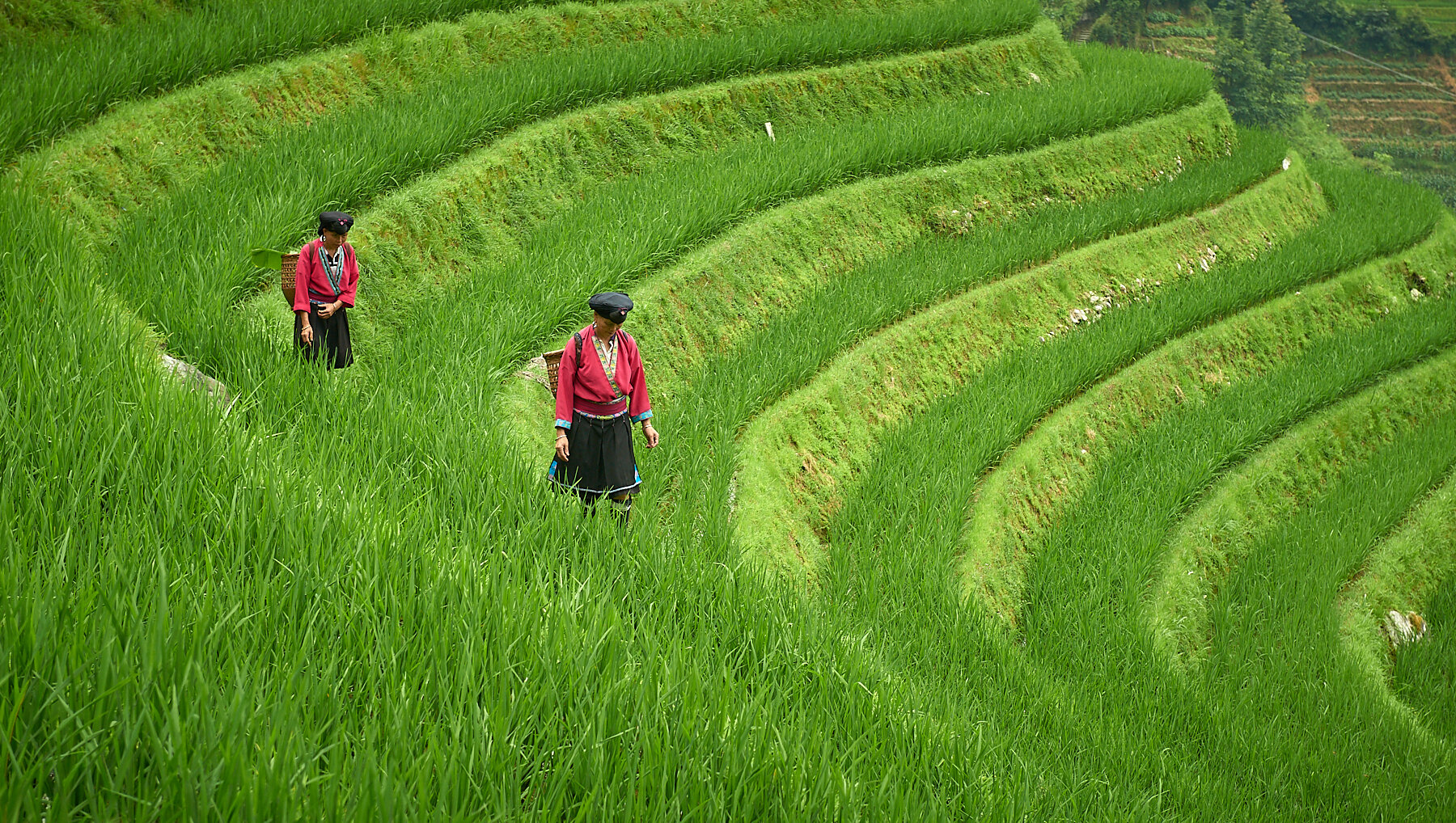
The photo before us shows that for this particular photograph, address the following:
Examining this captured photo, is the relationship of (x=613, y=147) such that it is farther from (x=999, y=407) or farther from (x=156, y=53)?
(x=999, y=407)

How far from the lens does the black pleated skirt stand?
16.0 feet

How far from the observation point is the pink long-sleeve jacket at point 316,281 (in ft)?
15.9

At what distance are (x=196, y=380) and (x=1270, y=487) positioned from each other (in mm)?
9229

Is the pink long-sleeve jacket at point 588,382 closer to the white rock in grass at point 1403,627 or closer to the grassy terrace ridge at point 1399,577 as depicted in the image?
the grassy terrace ridge at point 1399,577

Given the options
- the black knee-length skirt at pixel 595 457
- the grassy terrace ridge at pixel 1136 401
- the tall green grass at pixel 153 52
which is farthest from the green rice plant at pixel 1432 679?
the tall green grass at pixel 153 52

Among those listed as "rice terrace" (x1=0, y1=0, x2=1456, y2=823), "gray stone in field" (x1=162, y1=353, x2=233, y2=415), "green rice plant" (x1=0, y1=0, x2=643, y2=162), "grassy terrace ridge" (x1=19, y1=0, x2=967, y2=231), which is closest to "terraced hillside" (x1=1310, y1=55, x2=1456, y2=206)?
"rice terrace" (x1=0, y1=0, x2=1456, y2=823)

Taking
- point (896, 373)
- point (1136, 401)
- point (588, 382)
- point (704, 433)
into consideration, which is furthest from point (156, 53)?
point (1136, 401)

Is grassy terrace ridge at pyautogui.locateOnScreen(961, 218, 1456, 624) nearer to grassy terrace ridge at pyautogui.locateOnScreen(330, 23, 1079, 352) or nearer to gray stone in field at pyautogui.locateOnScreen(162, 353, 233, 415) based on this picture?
grassy terrace ridge at pyautogui.locateOnScreen(330, 23, 1079, 352)

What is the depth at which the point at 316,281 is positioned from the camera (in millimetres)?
4902

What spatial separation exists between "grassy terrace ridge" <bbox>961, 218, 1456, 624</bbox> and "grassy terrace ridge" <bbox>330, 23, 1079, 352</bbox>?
12.3 ft

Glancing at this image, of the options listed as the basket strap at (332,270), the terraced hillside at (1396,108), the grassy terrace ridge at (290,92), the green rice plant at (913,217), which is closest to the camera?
the basket strap at (332,270)

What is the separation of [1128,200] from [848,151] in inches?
173

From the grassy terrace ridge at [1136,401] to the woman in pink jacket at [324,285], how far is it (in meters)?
4.12

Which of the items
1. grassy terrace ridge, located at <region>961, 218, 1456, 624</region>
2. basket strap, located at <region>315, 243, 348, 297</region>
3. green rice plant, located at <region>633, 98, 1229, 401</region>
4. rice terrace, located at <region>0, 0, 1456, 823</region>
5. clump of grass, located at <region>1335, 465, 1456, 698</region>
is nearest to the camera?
rice terrace, located at <region>0, 0, 1456, 823</region>
